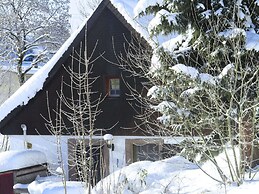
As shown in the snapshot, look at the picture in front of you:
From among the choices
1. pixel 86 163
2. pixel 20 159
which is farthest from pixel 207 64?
pixel 20 159

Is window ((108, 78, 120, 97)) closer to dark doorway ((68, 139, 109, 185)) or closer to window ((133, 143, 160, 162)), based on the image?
dark doorway ((68, 139, 109, 185))

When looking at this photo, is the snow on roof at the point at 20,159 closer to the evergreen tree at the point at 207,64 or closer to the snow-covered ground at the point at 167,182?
the snow-covered ground at the point at 167,182

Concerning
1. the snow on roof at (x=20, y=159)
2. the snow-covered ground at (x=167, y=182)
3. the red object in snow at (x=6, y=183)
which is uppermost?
the snow-covered ground at (x=167, y=182)

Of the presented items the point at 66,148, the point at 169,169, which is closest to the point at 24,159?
the point at 66,148

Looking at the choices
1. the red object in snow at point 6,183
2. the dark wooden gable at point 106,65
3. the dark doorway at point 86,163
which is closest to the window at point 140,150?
the dark wooden gable at point 106,65

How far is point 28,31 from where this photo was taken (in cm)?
2762

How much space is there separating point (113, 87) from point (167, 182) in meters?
6.33

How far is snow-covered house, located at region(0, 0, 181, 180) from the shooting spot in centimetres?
1466

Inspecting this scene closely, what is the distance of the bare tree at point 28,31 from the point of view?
89.2 feet

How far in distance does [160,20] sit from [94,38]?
5214mm

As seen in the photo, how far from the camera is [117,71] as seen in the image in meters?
14.9

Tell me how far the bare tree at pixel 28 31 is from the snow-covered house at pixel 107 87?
1155 cm

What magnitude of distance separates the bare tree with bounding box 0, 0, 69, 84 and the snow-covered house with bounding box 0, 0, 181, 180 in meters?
11.5

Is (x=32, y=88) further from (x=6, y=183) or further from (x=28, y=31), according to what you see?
(x=28, y=31)
